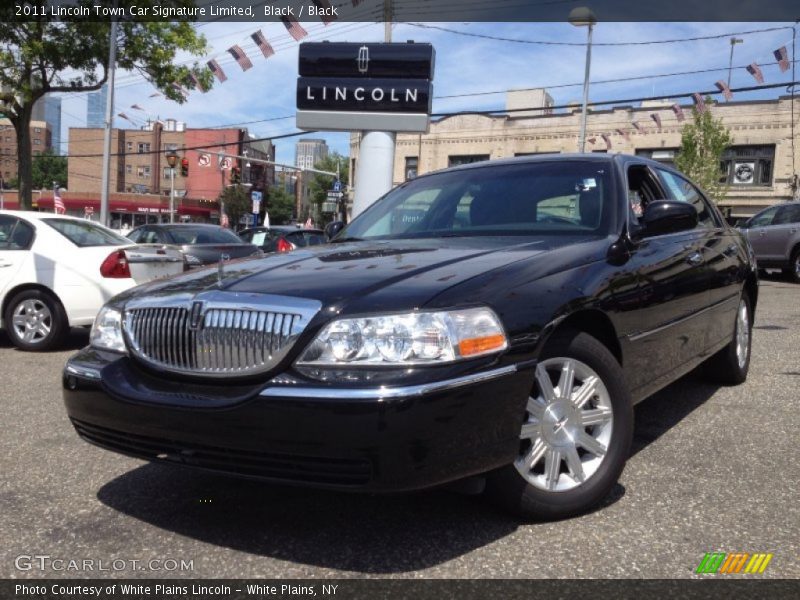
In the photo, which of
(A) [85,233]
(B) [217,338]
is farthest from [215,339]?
(A) [85,233]

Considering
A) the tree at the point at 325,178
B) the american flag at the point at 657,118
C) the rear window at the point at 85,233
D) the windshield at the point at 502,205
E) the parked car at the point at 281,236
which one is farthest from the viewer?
the tree at the point at 325,178

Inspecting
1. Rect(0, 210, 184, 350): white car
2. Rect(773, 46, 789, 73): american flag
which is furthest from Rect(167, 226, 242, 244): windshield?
Rect(773, 46, 789, 73): american flag

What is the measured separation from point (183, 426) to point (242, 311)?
44 centimetres

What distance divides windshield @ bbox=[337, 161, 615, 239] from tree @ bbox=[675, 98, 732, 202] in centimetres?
2950

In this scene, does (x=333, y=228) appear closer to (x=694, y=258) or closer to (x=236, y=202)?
(x=694, y=258)

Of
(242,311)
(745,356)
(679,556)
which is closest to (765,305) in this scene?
(745,356)

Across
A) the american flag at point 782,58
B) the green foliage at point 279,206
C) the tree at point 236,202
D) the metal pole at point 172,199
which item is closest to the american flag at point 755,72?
the american flag at point 782,58

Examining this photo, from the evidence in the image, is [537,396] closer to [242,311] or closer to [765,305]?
[242,311]

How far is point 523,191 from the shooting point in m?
3.97

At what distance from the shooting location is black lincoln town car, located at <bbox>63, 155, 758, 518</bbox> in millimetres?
2363

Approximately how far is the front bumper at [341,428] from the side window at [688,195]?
255 cm

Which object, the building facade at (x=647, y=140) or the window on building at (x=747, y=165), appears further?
the window on building at (x=747, y=165)

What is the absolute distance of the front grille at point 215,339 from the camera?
251cm

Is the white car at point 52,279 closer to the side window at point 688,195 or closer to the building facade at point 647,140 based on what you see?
the side window at point 688,195
